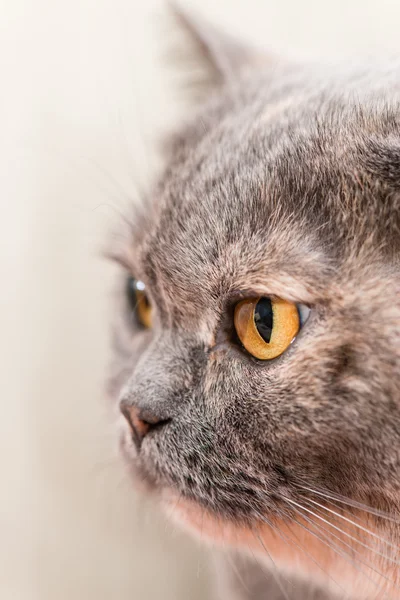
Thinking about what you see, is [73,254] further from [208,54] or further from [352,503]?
[352,503]

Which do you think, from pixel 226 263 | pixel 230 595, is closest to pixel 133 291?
pixel 226 263

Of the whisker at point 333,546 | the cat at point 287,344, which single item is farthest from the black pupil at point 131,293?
the whisker at point 333,546

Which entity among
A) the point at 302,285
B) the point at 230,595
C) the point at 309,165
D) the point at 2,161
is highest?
the point at 2,161

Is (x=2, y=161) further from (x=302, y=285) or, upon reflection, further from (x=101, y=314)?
(x=302, y=285)

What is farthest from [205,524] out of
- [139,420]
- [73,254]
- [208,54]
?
[73,254]

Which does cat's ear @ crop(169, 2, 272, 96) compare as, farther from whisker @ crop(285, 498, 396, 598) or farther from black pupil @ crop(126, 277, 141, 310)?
whisker @ crop(285, 498, 396, 598)

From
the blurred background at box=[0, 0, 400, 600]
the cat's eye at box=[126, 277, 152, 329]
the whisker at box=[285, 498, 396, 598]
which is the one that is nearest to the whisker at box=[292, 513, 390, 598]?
the whisker at box=[285, 498, 396, 598]
